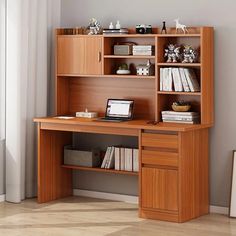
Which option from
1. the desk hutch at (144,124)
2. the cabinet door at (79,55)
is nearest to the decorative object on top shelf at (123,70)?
the desk hutch at (144,124)

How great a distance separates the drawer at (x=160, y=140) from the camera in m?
5.37

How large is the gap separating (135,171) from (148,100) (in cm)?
67

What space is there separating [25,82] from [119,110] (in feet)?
3.11

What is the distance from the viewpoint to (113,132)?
5.69 m

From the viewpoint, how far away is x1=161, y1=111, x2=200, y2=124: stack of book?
5.61 meters

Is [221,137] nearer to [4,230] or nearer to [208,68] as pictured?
[208,68]

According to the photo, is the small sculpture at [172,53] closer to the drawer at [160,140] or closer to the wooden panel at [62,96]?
the drawer at [160,140]

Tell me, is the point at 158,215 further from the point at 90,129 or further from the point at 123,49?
the point at 123,49

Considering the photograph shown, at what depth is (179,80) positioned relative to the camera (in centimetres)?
566

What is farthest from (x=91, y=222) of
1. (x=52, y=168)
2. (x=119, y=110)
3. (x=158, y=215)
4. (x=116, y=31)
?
(x=116, y=31)

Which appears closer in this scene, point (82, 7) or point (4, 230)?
point (4, 230)

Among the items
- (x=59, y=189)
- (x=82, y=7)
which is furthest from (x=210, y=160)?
(x=82, y=7)

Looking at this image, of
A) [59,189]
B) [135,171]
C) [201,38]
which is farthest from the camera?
[59,189]

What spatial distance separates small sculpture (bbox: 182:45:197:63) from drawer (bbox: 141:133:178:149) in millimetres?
726
